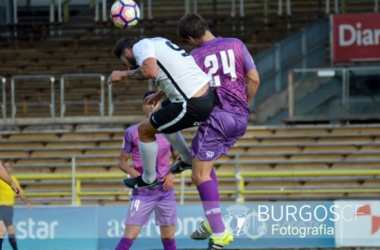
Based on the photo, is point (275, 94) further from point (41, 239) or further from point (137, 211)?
point (137, 211)

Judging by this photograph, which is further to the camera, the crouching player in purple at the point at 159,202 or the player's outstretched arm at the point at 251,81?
the crouching player in purple at the point at 159,202

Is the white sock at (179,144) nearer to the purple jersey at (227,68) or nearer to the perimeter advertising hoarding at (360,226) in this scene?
the purple jersey at (227,68)

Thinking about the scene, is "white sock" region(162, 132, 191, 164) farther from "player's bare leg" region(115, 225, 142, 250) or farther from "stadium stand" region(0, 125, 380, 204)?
"stadium stand" region(0, 125, 380, 204)

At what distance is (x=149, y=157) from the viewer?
10172 millimetres

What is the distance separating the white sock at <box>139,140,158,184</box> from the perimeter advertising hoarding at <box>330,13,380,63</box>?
38.8ft

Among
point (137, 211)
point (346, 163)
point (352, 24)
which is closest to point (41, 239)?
point (137, 211)

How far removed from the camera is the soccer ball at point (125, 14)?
11711mm

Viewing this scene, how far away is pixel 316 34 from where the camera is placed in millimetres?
22797

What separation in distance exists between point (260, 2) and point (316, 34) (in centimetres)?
270

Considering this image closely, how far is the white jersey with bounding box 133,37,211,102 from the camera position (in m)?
9.60

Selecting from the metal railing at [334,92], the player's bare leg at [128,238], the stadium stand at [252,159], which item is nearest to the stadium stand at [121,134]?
the stadium stand at [252,159]

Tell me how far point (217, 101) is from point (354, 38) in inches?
481

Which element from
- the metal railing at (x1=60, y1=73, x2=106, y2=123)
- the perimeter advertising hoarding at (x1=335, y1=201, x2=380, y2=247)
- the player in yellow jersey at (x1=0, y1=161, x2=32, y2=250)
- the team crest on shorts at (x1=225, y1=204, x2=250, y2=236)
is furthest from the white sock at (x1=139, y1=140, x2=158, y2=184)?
the metal railing at (x1=60, y1=73, x2=106, y2=123)

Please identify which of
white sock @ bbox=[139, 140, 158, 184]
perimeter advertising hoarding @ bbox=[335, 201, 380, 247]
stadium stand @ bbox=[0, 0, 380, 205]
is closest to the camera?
white sock @ bbox=[139, 140, 158, 184]
